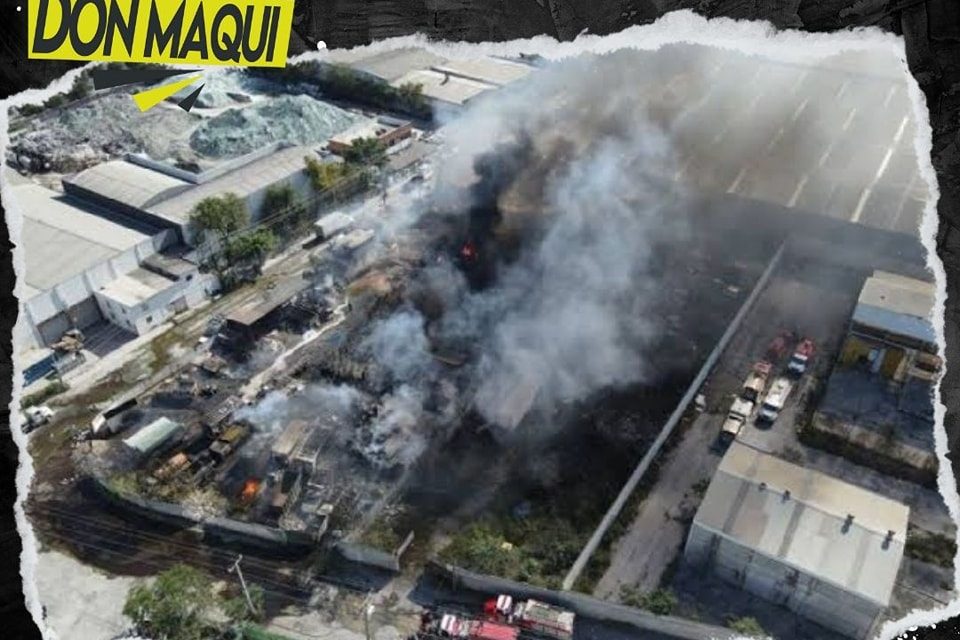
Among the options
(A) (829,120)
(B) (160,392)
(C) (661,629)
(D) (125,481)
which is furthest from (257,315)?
(A) (829,120)

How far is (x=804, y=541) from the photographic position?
23.7 m

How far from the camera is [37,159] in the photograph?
49.2m

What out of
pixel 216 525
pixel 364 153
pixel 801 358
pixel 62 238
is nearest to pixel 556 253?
pixel 801 358

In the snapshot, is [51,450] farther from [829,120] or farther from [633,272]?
[829,120]

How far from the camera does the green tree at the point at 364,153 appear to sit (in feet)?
162

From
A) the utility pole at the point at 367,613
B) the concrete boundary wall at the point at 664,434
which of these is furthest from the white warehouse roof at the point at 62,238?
the concrete boundary wall at the point at 664,434

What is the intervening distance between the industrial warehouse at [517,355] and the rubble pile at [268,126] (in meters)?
0.29

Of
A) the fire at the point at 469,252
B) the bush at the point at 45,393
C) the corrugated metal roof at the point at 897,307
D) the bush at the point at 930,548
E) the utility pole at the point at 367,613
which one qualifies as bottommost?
the utility pole at the point at 367,613

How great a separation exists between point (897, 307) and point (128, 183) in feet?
141

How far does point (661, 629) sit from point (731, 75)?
129 feet

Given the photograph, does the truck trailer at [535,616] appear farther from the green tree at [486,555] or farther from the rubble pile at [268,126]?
the rubble pile at [268,126]

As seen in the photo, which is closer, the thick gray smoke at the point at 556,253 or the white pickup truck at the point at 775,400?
the white pickup truck at the point at 775,400

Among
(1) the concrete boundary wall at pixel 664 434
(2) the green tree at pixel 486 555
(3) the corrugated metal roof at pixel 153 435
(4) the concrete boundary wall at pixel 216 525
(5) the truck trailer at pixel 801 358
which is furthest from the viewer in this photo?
(5) the truck trailer at pixel 801 358

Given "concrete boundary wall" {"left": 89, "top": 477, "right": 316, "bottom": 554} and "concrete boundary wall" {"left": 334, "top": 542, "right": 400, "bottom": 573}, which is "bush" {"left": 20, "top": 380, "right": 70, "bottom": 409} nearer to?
"concrete boundary wall" {"left": 89, "top": 477, "right": 316, "bottom": 554}
